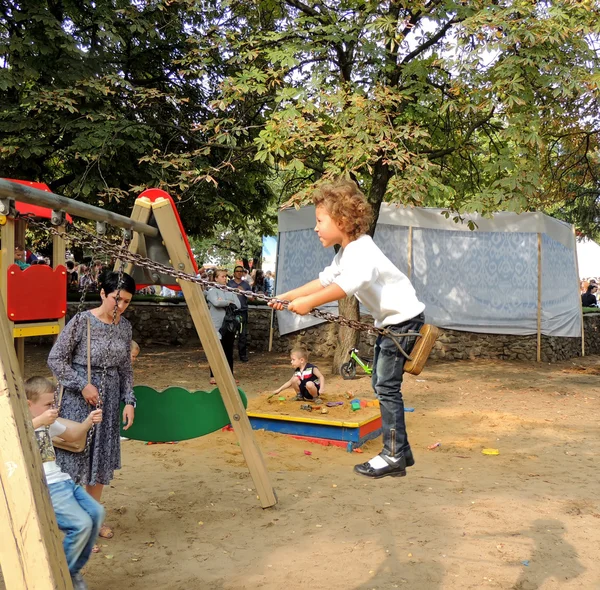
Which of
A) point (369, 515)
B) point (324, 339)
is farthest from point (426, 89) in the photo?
point (369, 515)

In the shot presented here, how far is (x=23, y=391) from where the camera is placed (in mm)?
2229

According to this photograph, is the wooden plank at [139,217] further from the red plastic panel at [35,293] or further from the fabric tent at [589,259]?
the fabric tent at [589,259]

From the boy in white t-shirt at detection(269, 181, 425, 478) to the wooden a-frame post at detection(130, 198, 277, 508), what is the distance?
159cm

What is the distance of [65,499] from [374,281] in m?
1.82

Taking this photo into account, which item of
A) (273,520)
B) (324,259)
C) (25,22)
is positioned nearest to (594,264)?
(324,259)

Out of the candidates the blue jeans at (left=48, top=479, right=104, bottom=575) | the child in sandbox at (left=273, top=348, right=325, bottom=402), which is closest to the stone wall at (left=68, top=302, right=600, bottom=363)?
the child in sandbox at (left=273, top=348, right=325, bottom=402)

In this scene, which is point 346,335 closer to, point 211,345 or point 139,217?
point 211,345

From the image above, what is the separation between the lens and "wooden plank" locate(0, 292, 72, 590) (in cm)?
199

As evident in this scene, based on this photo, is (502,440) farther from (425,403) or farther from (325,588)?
(325,588)

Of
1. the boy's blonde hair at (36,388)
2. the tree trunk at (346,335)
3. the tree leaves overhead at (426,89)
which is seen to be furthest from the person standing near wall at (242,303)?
the boy's blonde hair at (36,388)

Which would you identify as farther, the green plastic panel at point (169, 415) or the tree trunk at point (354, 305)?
the tree trunk at point (354, 305)

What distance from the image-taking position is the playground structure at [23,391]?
200 cm

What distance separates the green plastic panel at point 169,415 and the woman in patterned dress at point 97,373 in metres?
0.61

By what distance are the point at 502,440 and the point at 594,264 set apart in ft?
52.6
